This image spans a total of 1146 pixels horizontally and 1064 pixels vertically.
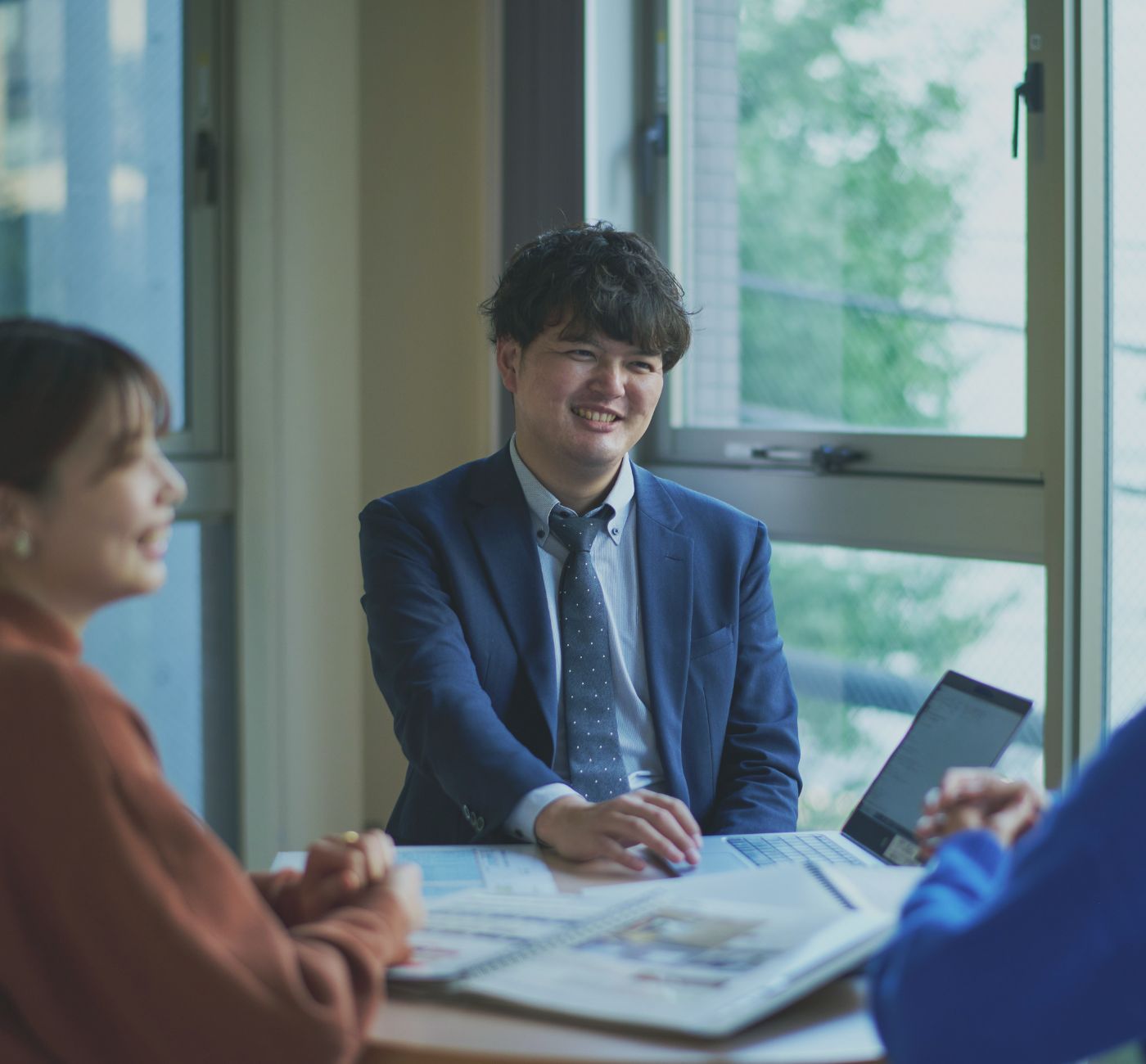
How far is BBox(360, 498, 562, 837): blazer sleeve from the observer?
168 centimetres

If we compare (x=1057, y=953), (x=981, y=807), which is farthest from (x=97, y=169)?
(x=1057, y=953)

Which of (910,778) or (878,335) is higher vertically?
(878,335)

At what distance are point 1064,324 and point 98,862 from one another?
1.77 meters

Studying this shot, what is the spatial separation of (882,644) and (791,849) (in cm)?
120

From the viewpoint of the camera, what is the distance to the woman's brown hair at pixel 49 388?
104 cm

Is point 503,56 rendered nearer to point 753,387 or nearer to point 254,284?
point 254,284

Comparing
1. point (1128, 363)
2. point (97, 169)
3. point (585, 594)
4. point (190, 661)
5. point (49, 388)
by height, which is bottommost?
point (190, 661)

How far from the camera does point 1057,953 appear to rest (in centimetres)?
87

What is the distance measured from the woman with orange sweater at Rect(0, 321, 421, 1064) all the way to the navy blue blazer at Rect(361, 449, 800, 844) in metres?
0.76

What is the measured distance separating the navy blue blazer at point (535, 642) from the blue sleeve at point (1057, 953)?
93cm

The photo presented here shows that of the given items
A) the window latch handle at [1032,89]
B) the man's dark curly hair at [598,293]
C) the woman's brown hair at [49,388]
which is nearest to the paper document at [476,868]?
the woman's brown hair at [49,388]

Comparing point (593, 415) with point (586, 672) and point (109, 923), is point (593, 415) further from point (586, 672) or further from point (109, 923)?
point (109, 923)

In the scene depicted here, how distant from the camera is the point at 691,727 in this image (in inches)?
78.0

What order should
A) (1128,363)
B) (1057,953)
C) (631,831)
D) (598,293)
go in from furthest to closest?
(1128,363)
(598,293)
(631,831)
(1057,953)
